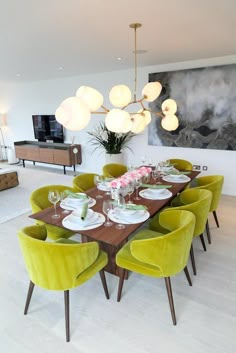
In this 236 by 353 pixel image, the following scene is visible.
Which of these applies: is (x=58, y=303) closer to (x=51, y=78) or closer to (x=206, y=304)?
(x=206, y=304)

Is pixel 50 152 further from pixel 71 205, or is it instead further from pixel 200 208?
pixel 200 208

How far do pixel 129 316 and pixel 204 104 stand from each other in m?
3.83

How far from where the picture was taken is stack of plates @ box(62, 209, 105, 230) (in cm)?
195

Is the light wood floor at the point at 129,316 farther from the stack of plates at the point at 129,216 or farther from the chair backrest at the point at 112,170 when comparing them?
the chair backrest at the point at 112,170

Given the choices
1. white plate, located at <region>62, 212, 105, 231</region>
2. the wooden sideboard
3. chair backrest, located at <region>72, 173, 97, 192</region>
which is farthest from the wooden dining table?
the wooden sideboard

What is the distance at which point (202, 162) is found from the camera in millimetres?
4742

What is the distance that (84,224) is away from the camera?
197 centimetres

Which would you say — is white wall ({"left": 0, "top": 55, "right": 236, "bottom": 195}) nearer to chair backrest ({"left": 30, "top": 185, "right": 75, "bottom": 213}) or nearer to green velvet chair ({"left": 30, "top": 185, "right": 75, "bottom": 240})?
green velvet chair ({"left": 30, "top": 185, "right": 75, "bottom": 240})

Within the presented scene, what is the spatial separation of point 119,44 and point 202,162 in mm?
2732

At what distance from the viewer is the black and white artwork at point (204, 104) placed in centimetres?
422

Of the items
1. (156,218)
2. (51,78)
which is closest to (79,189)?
(156,218)

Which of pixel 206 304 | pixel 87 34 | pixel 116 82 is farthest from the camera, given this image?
pixel 116 82

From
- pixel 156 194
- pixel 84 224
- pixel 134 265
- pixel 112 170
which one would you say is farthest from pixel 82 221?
pixel 112 170

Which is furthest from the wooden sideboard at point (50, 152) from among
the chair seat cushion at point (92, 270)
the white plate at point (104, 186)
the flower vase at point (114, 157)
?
the chair seat cushion at point (92, 270)
